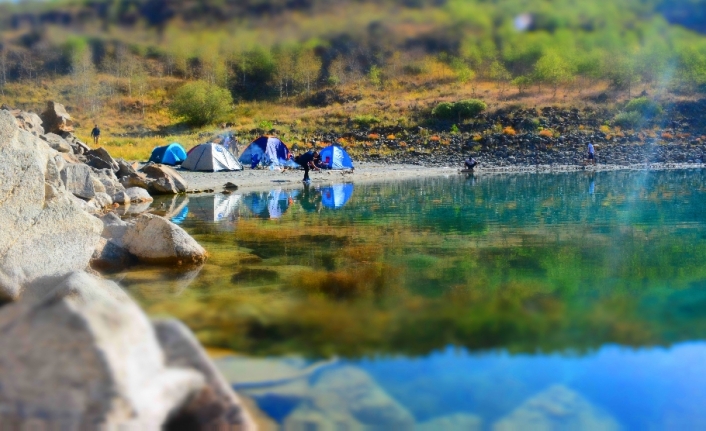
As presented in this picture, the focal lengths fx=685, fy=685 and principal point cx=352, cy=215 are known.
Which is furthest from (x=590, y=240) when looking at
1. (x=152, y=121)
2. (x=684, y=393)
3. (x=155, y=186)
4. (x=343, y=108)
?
(x=152, y=121)

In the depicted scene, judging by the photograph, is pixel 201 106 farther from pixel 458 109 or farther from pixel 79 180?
pixel 79 180

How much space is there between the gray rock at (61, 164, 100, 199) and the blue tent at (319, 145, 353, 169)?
733 inches

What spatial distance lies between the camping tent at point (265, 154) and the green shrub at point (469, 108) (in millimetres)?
19274

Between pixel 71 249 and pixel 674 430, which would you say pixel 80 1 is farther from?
pixel 674 430

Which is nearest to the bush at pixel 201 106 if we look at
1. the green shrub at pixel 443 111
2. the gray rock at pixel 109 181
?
the green shrub at pixel 443 111

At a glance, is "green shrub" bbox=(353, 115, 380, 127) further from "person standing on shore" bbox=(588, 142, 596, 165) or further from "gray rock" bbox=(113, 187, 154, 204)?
"gray rock" bbox=(113, 187, 154, 204)

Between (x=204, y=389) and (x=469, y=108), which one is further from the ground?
(x=469, y=108)

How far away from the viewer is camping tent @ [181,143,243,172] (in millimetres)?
34406

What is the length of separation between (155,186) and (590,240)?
650 inches

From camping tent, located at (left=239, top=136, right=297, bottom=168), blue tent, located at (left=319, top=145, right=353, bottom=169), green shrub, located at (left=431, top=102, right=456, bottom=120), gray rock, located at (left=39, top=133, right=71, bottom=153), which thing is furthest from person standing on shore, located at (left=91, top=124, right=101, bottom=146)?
green shrub, located at (left=431, top=102, right=456, bottom=120)

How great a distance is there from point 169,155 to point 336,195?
15.0m

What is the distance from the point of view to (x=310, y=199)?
24266mm

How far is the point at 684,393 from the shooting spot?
6.11 metres

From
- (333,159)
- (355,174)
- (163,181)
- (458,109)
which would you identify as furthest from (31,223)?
(458,109)
